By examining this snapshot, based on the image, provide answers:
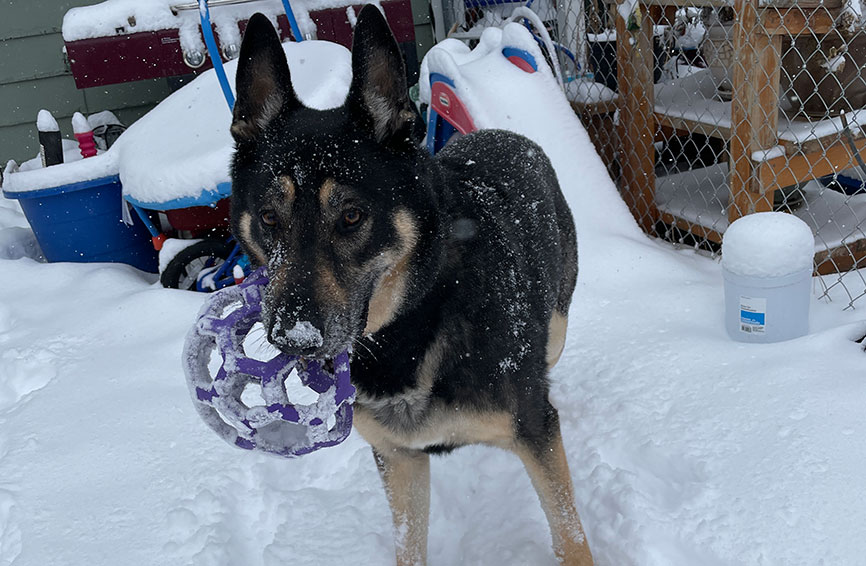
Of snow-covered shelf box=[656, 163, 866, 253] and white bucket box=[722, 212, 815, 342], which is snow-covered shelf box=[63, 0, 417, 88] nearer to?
snow-covered shelf box=[656, 163, 866, 253]

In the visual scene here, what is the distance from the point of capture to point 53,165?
4676 mm

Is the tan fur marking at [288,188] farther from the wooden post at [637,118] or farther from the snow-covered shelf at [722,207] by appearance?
the wooden post at [637,118]

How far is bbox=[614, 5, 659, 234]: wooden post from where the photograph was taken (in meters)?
4.26

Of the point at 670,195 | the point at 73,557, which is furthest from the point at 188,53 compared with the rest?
the point at 73,557

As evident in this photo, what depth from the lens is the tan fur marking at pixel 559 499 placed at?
210 cm

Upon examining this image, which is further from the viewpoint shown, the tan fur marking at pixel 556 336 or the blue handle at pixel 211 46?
the blue handle at pixel 211 46

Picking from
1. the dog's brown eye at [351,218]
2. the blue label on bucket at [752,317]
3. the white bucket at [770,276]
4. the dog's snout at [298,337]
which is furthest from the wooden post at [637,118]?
the dog's snout at [298,337]

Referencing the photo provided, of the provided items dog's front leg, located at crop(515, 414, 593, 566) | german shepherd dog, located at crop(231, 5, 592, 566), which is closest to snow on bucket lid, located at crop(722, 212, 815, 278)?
german shepherd dog, located at crop(231, 5, 592, 566)

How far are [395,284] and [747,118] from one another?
245cm

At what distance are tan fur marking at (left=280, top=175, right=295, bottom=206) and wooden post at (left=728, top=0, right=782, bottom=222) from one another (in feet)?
8.56

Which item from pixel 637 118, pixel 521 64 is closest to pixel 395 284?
pixel 521 64

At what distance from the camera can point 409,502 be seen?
235cm

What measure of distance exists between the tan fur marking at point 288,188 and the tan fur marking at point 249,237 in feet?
0.65

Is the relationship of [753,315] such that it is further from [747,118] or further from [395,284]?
[395,284]
